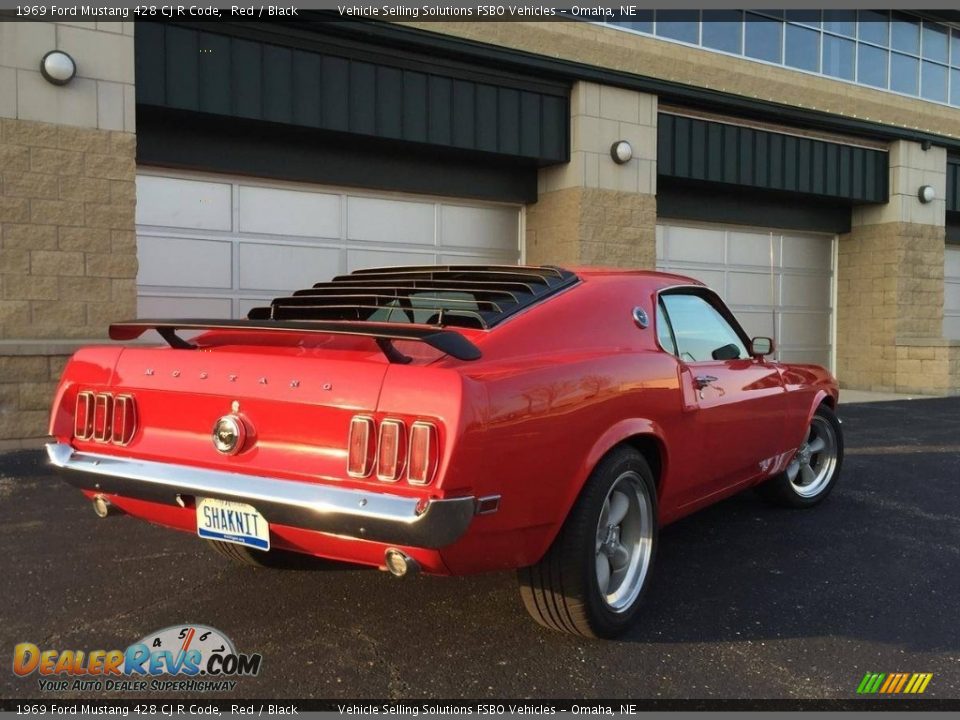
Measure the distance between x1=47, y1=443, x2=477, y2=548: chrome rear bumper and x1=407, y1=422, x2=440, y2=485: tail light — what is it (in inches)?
2.9

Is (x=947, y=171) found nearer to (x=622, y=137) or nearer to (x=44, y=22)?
(x=622, y=137)

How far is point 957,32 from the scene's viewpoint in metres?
16.1

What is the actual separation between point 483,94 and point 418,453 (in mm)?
8235

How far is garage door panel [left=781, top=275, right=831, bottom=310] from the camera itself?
1426cm

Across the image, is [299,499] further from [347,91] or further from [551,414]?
[347,91]

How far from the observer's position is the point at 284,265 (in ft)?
31.8

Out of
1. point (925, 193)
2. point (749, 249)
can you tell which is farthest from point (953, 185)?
point (749, 249)

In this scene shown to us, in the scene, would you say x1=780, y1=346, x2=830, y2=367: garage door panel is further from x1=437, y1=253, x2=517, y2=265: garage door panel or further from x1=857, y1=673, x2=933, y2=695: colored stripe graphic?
x1=857, y1=673, x2=933, y2=695: colored stripe graphic

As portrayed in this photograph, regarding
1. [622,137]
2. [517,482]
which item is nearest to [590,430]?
[517,482]

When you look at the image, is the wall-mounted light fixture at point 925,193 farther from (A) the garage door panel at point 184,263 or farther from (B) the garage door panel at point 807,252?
(A) the garage door panel at point 184,263

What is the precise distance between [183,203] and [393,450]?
7.34m

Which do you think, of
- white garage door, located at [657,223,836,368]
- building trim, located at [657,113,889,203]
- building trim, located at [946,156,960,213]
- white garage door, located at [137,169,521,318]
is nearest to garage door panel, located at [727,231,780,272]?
white garage door, located at [657,223,836,368]

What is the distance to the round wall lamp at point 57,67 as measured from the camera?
295 inches

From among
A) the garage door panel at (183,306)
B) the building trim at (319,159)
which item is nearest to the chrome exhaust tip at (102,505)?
Answer: the garage door panel at (183,306)
